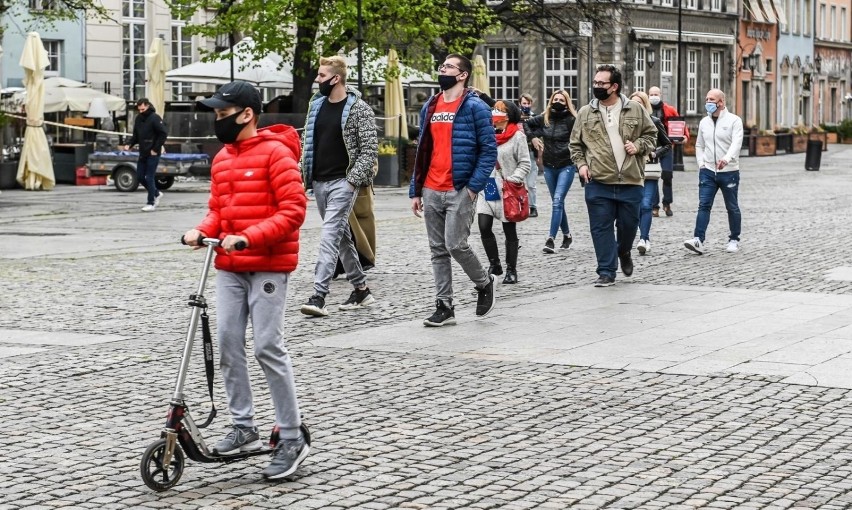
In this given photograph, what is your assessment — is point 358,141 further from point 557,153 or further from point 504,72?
point 504,72

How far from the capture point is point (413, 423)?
7801 mm

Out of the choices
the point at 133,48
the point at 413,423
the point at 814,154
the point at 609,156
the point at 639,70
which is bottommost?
the point at 413,423

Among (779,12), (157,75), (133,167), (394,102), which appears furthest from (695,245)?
(779,12)

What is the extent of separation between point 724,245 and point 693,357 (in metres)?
8.65

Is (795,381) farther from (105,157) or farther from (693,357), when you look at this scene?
(105,157)

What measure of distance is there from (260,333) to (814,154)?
3776 centimetres

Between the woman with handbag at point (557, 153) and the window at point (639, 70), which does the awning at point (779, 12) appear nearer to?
the window at point (639, 70)

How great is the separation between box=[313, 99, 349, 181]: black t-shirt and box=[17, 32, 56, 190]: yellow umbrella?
62.9ft

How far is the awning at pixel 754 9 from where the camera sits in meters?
71.1

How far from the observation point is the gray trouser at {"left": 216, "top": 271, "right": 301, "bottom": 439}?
666 centimetres

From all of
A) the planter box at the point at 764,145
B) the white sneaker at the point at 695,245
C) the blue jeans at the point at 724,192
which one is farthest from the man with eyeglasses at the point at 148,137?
the planter box at the point at 764,145

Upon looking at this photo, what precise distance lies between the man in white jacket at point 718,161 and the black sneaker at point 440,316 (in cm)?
651

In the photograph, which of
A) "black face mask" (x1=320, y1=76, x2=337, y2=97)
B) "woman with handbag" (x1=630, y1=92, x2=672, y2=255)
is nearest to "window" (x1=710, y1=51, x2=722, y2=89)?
"woman with handbag" (x1=630, y1=92, x2=672, y2=255)

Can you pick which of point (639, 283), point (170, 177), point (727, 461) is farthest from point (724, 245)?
point (170, 177)
